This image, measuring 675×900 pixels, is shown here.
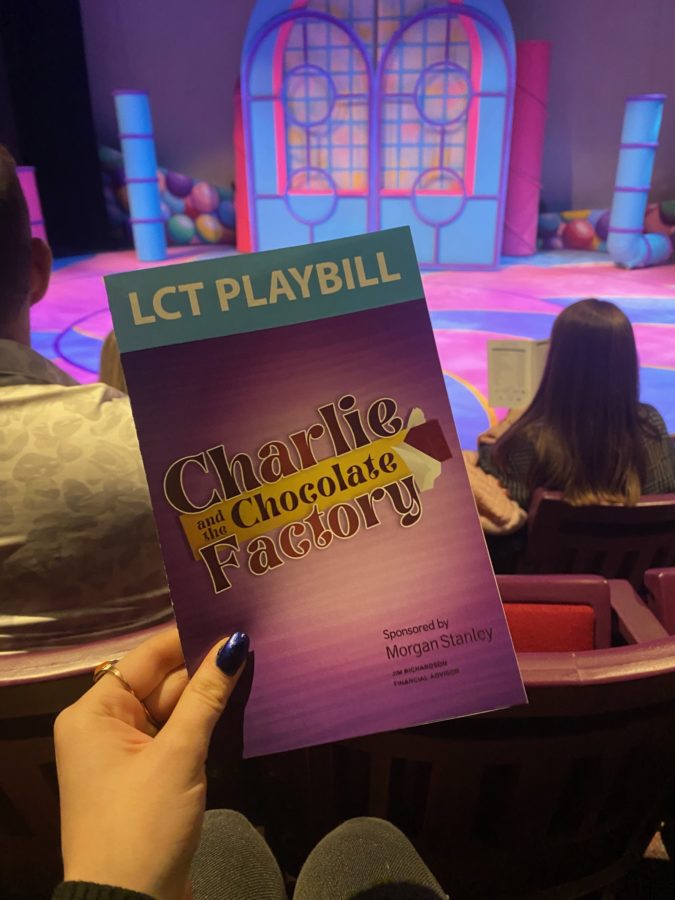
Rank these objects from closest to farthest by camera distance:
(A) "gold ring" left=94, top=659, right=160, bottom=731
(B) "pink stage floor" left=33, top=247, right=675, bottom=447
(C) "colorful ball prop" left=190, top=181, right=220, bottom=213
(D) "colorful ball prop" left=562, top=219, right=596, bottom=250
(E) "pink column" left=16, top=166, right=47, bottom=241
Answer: (A) "gold ring" left=94, top=659, right=160, bottom=731 < (B) "pink stage floor" left=33, top=247, right=675, bottom=447 < (E) "pink column" left=16, top=166, right=47, bottom=241 < (D) "colorful ball prop" left=562, top=219, right=596, bottom=250 < (C) "colorful ball prop" left=190, top=181, right=220, bottom=213

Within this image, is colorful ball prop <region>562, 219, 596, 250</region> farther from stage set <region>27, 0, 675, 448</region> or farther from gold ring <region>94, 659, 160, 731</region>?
gold ring <region>94, 659, 160, 731</region>

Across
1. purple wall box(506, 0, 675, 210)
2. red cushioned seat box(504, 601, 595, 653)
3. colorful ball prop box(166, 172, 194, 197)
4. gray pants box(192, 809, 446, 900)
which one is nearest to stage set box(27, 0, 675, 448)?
purple wall box(506, 0, 675, 210)

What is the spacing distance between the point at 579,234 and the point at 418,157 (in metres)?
1.88

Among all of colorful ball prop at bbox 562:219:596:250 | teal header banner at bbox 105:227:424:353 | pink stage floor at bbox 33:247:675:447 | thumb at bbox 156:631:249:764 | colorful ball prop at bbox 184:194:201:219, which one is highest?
teal header banner at bbox 105:227:424:353

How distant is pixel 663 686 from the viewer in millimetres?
629

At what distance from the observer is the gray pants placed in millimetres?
689

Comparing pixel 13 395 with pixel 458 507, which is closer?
pixel 458 507

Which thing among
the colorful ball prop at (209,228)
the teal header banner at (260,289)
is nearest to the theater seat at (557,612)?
the teal header banner at (260,289)

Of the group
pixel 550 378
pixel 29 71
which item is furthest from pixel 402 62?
pixel 550 378

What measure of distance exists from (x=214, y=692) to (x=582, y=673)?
34cm

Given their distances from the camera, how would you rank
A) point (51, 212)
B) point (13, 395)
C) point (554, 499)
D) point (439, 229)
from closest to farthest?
A: 1. point (13, 395)
2. point (554, 499)
3. point (439, 229)
4. point (51, 212)

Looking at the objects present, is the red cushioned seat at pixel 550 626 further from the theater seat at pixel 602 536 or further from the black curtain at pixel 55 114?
the black curtain at pixel 55 114

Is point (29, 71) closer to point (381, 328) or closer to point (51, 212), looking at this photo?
point (51, 212)

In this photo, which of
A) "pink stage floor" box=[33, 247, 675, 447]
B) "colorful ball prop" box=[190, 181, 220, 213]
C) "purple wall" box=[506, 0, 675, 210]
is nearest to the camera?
"pink stage floor" box=[33, 247, 675, 447]
